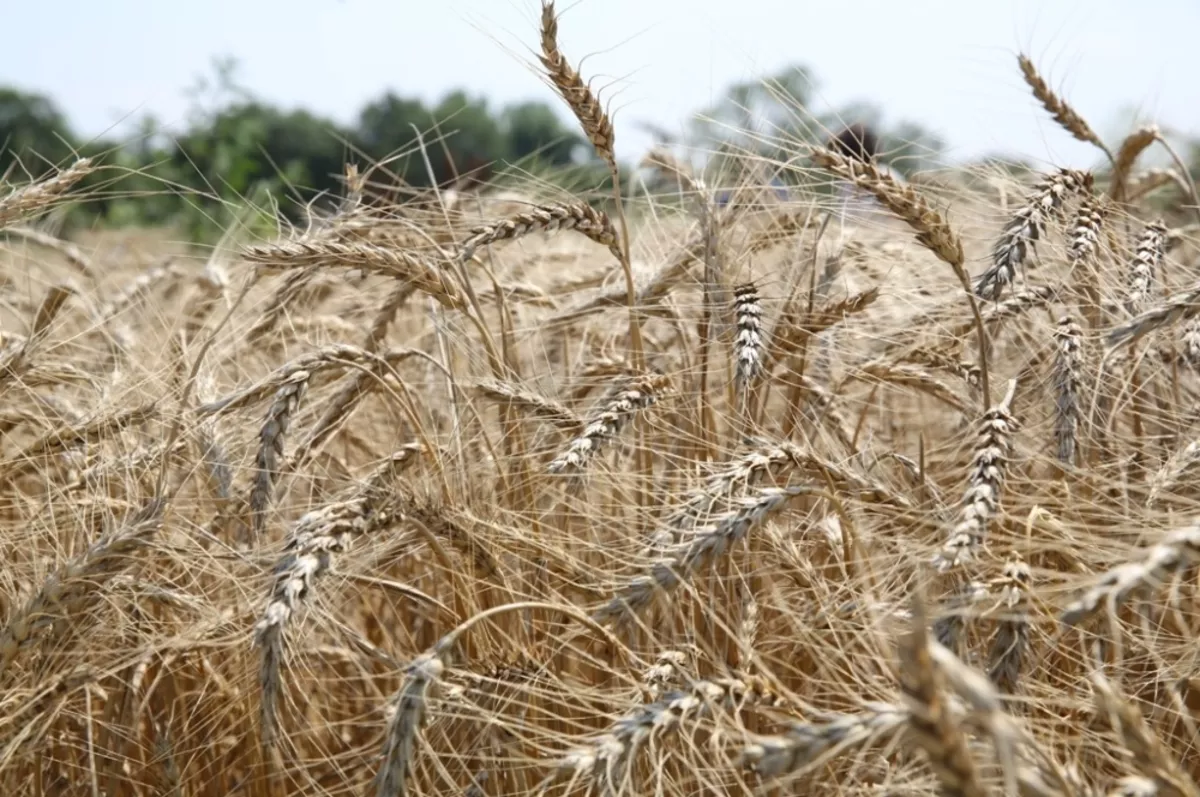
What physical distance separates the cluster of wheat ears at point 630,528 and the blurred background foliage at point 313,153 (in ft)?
0.47

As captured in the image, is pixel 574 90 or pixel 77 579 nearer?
pixel 77 579

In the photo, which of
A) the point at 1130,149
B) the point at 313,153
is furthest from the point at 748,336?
the point at 313,153

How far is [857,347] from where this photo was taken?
2.49 m

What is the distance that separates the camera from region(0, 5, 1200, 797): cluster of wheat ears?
145 centimetres

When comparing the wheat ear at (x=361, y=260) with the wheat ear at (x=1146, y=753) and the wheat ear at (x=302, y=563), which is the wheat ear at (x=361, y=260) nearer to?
the wheat ear at (x=302, y=563)

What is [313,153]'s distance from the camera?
22844 millimetres

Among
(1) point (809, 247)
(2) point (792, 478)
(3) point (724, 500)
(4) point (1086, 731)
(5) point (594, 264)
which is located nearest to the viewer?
(4) point (1086, 731)

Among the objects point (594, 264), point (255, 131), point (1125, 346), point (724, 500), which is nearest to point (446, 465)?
point (724, 500)

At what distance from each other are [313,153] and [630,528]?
2214 cm

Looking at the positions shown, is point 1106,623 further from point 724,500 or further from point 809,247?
point 809,247

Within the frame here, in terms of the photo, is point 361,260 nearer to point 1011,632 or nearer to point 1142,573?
point 1011,632

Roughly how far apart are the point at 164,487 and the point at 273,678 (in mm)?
468

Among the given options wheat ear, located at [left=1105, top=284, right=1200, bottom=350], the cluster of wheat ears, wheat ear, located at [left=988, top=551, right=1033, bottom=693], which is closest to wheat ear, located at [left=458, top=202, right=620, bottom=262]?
the cluster of wheat ears

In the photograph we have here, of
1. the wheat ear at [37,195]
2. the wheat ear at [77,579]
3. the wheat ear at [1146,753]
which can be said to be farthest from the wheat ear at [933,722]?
the wheat ear at [37,195]
